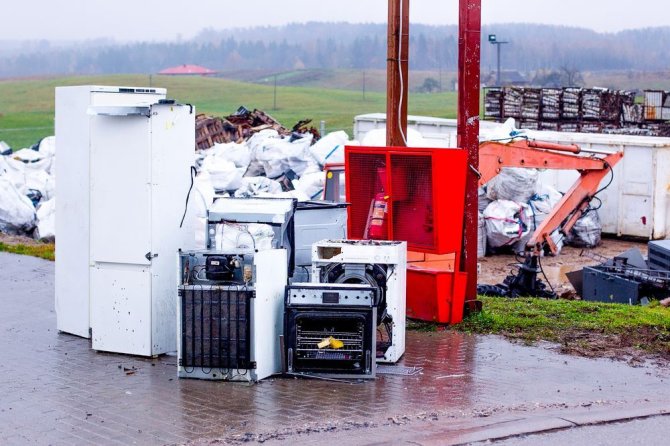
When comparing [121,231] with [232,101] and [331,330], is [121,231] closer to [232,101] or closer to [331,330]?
[331,330]

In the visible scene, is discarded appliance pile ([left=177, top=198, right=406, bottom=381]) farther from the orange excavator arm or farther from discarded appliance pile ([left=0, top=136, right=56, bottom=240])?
discarded appliance pile ([left=0, top=136, right=56, bottom=240])

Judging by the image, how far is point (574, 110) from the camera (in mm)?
29000

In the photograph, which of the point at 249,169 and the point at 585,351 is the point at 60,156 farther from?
the point at 249,169

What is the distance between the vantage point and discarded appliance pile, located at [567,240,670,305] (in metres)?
13.4

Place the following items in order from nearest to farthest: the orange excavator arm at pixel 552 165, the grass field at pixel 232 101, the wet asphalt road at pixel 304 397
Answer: the wet asphalt road at pixel 304 397, the orange excavator arm at pixel 552 165, the grass field at pixel 232 101

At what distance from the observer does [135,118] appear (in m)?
9.30

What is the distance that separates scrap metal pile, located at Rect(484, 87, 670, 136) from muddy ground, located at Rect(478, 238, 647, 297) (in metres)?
7.31

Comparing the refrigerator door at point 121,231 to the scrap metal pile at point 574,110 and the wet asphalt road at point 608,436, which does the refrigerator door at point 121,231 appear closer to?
the wet asphalt road at point 608,436

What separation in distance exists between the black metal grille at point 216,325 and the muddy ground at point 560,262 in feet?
29.1

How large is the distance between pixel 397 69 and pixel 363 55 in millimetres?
143959

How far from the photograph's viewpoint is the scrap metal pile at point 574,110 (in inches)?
1136

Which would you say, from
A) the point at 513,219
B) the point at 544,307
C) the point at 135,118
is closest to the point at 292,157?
the point at 513,219

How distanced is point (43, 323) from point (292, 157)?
1211 cm

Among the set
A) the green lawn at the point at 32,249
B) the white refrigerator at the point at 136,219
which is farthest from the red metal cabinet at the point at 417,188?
the green lawn at the point at 32,249
